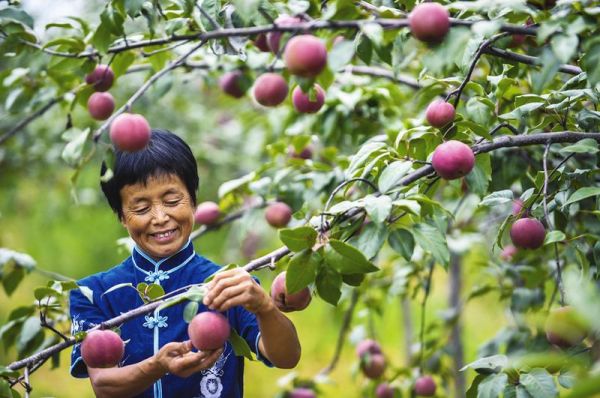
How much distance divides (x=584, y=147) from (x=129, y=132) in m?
0.65

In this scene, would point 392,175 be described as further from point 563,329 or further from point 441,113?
point 563,329

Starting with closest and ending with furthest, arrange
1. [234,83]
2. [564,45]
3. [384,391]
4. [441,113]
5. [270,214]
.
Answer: [564,45] < [441,113] < [234,83] < [270,214] < [384,391]

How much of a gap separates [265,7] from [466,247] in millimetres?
1172

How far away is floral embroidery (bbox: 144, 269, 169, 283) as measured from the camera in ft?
4.56

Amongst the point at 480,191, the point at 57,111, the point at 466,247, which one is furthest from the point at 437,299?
the point at 480,191

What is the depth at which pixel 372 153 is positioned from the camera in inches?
54.1

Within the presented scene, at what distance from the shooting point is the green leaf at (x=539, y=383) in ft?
3.79

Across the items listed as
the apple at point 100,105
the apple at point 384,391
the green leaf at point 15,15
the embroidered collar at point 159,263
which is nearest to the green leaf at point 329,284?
the embroidered collar at point 159,263

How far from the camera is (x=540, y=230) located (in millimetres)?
1253

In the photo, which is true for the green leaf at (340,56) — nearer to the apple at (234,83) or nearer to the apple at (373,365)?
the apple at (234,83)

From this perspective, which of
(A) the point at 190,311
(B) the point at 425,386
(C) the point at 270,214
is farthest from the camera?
(B) the point at 425,386

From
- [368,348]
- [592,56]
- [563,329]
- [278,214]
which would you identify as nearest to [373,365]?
[368,348]

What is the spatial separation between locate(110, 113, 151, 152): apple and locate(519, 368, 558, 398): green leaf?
2.11ft

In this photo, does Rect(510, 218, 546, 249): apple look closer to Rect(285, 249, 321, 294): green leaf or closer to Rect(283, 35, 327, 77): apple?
Rect(285, 249, 321, 294): green leaf
